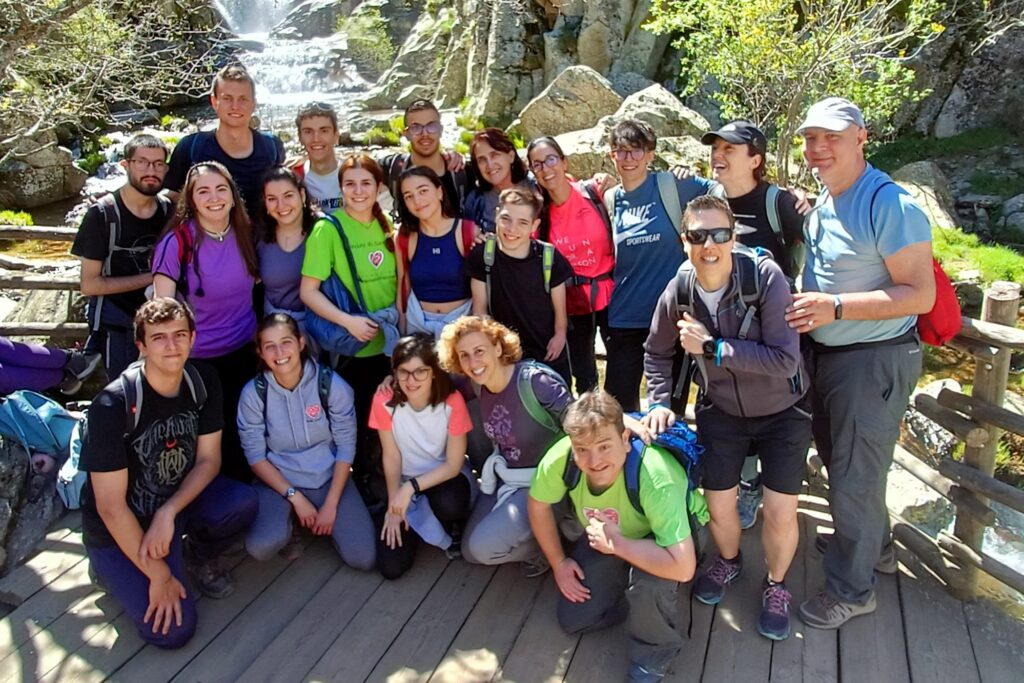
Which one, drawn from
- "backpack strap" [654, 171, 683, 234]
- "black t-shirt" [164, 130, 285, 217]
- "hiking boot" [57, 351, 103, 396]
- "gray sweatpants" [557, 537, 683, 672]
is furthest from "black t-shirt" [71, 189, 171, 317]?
"gray sweatpants" [557, 537, 683, 672]

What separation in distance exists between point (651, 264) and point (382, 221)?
143 cm

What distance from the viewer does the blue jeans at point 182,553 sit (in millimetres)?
3258

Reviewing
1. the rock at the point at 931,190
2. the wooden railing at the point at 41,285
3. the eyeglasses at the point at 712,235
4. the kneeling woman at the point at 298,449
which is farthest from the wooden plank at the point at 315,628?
the rock at the point at 931,190

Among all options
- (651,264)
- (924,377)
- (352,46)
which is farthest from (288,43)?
(651,264)

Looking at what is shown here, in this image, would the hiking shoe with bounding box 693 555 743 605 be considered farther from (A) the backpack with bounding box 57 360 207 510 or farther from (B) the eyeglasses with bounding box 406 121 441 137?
(B) the eyeglasses with bounding box 406 121 441 137

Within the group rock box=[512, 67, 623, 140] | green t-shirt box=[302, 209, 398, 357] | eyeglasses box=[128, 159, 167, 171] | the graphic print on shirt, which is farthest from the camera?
rock box=[512, 67, 623, 140]

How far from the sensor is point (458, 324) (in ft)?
11.4

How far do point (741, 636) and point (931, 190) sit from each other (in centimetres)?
1049

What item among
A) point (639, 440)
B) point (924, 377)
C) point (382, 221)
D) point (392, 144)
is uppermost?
point (382, 221)

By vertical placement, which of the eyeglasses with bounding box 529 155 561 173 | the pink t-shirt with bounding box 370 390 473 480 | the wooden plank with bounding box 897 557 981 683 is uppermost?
the eyeglasses with bounding box 529 155 561 173

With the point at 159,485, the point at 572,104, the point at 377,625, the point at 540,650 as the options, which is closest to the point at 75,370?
the point at 159,485

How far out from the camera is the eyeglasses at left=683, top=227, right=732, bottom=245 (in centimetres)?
293

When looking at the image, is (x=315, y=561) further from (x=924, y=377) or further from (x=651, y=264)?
(x=924, y=377)

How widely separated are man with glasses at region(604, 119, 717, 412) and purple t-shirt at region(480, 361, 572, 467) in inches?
25.4
